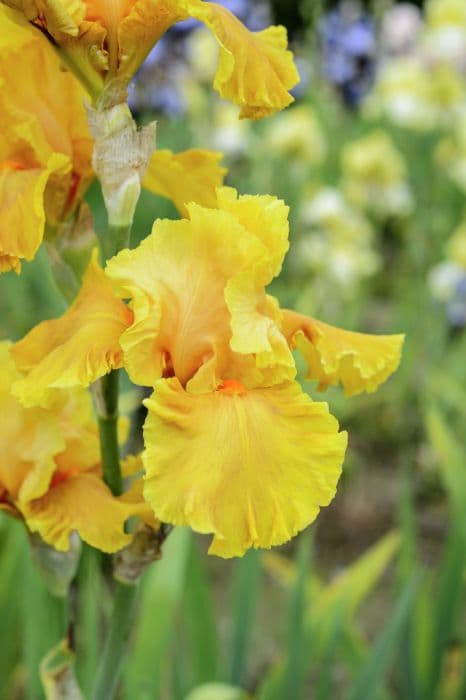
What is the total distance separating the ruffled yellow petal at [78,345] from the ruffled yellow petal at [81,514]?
0.42 feet

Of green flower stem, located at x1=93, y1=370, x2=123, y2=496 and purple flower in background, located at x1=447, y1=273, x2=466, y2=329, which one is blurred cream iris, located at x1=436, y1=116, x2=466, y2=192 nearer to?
purple flower in background, located at x1=447, y1=273, x2=466, y2=329

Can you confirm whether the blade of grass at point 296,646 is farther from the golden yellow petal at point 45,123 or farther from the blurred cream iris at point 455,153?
the blurred cream iris at point 455,153

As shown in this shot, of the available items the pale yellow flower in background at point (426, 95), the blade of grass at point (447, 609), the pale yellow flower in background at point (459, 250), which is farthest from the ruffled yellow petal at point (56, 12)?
the pale yellow flower in background at point (426, 95)

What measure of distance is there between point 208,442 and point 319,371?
208 mm

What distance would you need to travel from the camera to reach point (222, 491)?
664 millimetres

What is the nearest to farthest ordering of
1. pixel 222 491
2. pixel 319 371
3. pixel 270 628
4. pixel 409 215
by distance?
pixel 222 491, pixel 319 371, pixel 270 628, pixel 409 215

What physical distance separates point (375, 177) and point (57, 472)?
10.3 ft

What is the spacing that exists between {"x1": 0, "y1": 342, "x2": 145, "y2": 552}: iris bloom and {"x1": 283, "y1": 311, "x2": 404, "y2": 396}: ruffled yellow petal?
0.20 meters

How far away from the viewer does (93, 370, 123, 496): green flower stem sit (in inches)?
31.8

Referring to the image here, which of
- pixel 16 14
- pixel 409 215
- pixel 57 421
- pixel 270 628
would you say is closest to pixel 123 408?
pixel 57 421

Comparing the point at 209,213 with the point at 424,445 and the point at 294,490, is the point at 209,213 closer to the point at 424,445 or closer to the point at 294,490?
the point at 294,490

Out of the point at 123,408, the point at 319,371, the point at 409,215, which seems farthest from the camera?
the point at 409,215

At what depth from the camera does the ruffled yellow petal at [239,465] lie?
0.66 metres

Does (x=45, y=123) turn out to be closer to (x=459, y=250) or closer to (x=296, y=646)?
(x=296, y=646)
